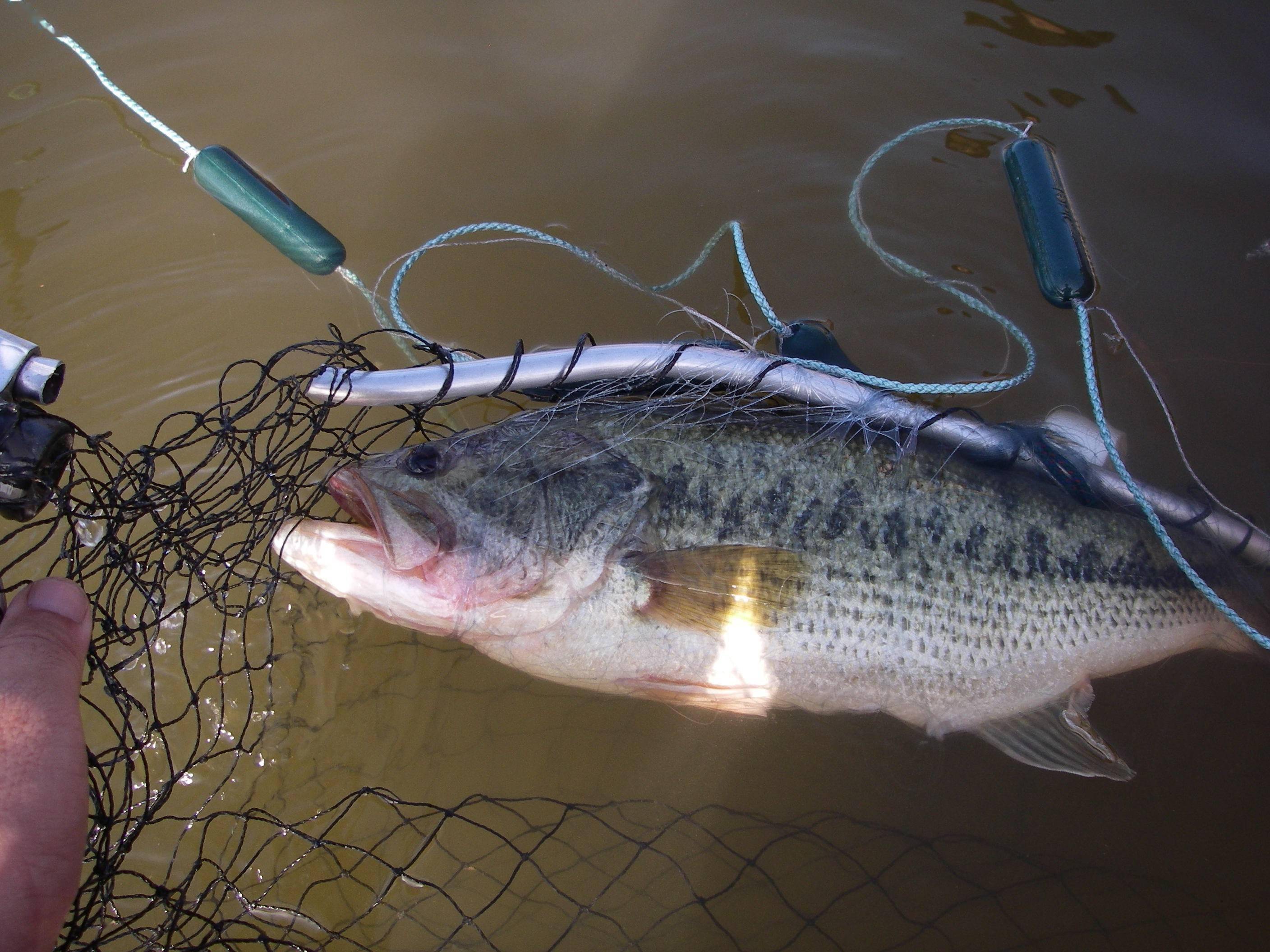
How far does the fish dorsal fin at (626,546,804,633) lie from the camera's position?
2.74 m

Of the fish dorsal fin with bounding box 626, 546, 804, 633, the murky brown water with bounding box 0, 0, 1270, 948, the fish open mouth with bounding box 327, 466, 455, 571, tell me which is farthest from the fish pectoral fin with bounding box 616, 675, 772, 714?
the fish open mouth with bounding box 327, 466, 455, 571

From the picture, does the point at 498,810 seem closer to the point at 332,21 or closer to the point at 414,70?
the point at 414,70

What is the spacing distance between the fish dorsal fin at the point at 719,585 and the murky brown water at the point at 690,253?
842 millimetres

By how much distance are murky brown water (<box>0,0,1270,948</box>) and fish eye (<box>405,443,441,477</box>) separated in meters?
1.05

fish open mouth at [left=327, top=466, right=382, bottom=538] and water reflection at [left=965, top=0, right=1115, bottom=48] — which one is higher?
water reflection at [left=965, top=0, right=1115, bottom=48]

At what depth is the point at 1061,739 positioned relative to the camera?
306cm

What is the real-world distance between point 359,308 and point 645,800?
2996mm

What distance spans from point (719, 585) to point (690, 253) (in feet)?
7.62

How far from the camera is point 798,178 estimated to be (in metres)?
4.51

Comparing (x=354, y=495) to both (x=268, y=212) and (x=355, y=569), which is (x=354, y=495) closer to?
(x=355, y=569)

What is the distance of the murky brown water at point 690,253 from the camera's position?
3.27 metres

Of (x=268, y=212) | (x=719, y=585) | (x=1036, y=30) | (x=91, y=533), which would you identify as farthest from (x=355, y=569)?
(x=1036, y=30)

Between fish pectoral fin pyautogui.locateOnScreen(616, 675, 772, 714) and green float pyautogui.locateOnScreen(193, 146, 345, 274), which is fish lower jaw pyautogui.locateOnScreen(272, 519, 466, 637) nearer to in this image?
fish pectoral fin pyautogui.locateOnScreen(616, 675, 772, 714)

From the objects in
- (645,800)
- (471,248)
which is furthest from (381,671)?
(471,248)
